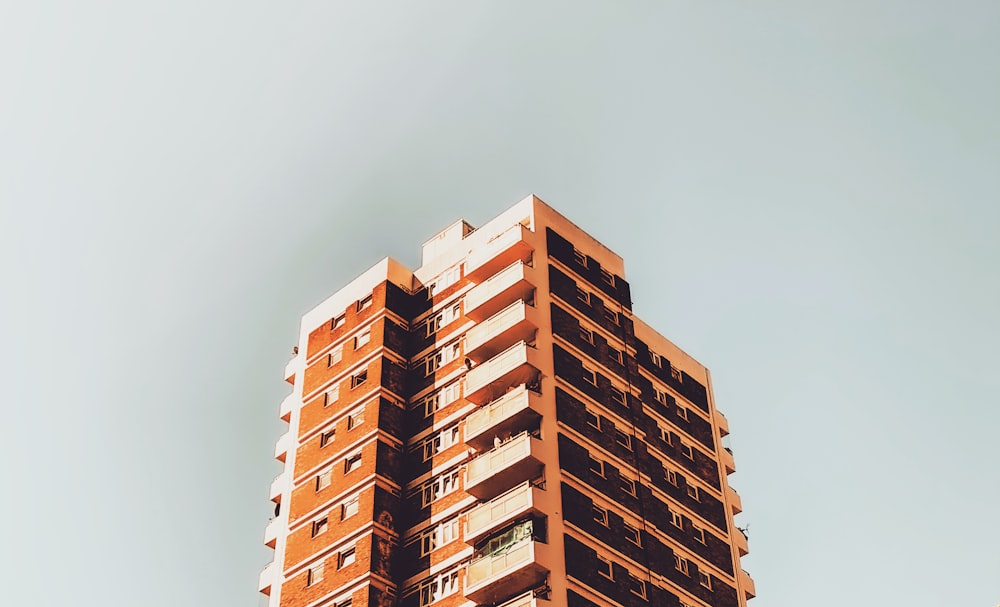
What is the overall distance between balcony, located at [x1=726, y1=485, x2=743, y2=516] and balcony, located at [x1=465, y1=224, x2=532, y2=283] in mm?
16632

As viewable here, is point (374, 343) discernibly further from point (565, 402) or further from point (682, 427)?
point (682, 427)

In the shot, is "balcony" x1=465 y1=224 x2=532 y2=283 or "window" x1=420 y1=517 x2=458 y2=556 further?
"balcony" x1=465 y1=224 x2=532 y2=283

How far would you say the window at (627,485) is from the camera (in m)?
63.3

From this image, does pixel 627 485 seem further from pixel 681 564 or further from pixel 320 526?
pixel 320 526

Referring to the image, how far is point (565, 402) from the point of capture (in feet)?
205

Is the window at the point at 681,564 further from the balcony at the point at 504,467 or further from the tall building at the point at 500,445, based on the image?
the balcony at the point at 504,467

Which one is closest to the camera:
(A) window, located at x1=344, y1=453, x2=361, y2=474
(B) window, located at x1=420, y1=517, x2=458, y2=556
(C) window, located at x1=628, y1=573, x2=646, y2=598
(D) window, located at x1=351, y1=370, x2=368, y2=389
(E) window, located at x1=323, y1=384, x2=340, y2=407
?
(C) window, located at x1=628, y1=573, x2=646, y2=598

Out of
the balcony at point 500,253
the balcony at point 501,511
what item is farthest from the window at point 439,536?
the balcony at point 500,253

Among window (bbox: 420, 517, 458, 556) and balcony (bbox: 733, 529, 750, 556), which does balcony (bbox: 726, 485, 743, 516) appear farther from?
window (bbox: 420, 517, 458, 556)

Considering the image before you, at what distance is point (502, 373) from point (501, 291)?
17.0 ft

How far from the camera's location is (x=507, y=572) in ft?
184

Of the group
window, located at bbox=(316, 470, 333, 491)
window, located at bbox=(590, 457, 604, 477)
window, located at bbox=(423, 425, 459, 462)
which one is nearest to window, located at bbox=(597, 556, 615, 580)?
window, located at bbox=(590, 457, 604, 477)

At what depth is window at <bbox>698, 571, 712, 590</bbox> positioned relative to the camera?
6556 cm

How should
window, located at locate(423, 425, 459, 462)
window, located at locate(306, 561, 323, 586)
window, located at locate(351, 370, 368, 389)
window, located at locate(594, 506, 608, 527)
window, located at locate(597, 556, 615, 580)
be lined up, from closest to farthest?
window, located at locate(597, 556, 615, 580) < window, located at locate(594, 506, 608, 527) < window, located at locate(306, 561, 323, 586) < window, located at locate(423, 425, 459, 462) < window, located at locate(351, 370, 368, 389)
